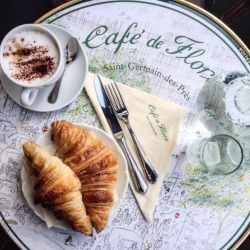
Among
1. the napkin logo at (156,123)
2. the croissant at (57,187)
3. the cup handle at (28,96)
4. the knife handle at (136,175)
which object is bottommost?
the croissant at (57,187)

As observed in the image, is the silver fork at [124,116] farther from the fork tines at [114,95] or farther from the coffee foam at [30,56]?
the coffee foam at [30,56]

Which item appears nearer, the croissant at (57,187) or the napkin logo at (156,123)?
the croissant at (57,187)

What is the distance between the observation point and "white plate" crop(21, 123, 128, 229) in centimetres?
140

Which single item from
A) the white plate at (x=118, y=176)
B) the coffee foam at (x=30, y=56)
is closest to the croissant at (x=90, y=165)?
the white plate at (x=118, y=176)

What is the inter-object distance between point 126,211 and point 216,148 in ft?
0.91

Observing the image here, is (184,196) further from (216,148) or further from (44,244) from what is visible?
(44,244)

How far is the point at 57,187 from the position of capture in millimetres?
1334

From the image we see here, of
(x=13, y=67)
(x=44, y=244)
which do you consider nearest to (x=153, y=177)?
(x=44, y=244)

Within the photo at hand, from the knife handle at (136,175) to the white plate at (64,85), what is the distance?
183 mm

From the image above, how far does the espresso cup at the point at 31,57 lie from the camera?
54.1 inches

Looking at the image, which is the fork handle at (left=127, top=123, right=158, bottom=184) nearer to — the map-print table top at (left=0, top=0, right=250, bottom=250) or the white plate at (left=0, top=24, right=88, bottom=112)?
the map-print table top at (left=0, top=0, right=250, bottom=250)

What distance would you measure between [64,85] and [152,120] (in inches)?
9.4

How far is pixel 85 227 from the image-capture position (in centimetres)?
136

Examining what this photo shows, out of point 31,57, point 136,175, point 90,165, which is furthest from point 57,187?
point 31,57
